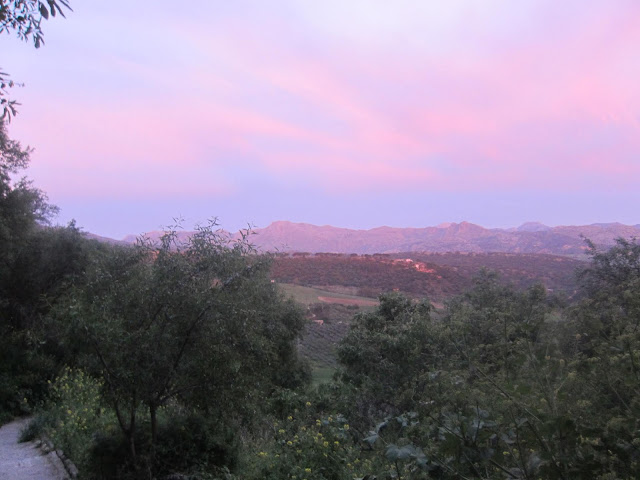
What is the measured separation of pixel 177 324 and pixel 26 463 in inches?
169

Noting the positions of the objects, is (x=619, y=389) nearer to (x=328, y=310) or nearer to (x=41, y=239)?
(x=41, y=239)

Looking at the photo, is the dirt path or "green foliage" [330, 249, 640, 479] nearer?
"green foliage" [330, 249, 640, 479]

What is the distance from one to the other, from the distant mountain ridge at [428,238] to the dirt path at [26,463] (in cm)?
5247

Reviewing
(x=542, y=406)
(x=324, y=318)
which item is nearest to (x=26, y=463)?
(x=542, y=406)

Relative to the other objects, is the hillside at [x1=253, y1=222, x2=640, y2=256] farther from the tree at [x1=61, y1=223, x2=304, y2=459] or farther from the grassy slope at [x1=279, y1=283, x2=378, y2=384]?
the tree at [x1=61, y1=223, x2=304, y2=459]

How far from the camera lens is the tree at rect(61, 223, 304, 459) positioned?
6312mm

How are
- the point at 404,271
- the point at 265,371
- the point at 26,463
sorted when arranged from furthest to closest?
the point at 404,271
the point at 26,463
the point at 265,371

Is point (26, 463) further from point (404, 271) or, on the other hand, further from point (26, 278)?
point (404, 271)

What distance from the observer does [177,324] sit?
21.2 ft

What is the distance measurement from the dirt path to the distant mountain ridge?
172ft

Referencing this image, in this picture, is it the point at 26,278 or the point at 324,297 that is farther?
the point at 324,297

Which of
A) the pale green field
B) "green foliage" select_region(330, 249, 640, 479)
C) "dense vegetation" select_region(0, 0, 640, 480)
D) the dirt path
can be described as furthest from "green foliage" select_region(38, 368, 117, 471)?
the pale green field

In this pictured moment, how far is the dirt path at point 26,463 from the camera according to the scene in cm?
737

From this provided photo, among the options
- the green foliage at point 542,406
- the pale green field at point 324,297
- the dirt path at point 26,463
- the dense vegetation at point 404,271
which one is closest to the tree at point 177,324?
the dirt path at point 26,463
